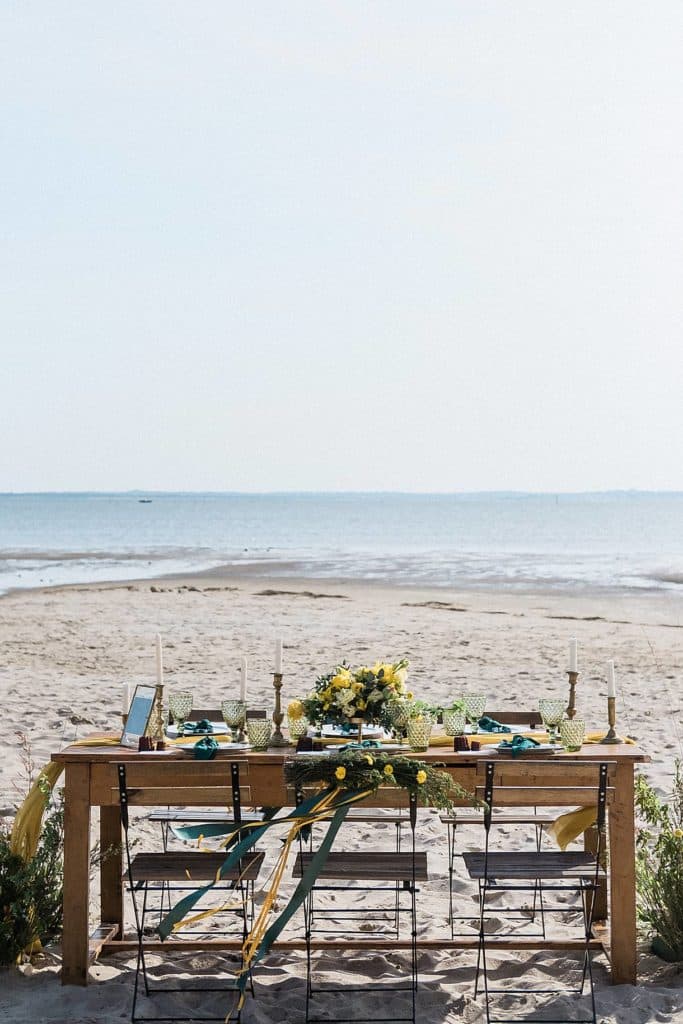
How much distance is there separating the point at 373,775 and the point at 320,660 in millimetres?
9416

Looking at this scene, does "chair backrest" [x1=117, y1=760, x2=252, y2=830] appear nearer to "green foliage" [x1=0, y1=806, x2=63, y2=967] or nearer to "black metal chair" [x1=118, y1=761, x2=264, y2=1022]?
"black metal chair" [x1=118, y1=761, x2=264, y2=1022]

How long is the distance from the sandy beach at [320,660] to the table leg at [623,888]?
10 centimetres

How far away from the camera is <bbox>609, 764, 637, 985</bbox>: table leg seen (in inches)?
198

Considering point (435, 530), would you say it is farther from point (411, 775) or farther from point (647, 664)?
point (411, 775)

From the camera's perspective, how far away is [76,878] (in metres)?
5.05

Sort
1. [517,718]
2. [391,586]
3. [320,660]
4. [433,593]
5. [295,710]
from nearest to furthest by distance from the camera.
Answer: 1. [295,710]
2. [517,718]
3. [320,660]
4. [433,593]
5. [391,586]

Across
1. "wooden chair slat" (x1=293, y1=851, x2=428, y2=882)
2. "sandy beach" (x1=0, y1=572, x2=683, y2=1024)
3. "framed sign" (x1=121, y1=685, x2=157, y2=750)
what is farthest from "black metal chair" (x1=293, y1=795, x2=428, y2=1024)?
"framed sign" (x1=121, y1=685, x2=157, y2=750)

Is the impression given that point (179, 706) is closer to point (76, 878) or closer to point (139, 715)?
point (139, 715)

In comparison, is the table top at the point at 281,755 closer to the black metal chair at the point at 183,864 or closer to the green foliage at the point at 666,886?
the black metal chair at the point at 183,864

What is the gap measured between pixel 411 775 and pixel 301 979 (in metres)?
1.11

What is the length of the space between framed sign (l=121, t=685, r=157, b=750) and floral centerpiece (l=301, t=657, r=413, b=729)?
26.9 inches

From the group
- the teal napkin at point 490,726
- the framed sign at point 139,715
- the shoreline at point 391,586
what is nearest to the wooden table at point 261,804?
the framed sign at point 139,715

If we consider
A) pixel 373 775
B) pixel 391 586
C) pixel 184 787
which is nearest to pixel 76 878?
pixel 184 787

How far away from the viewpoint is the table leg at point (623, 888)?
198 inches
